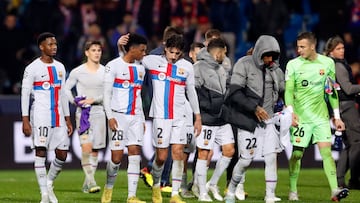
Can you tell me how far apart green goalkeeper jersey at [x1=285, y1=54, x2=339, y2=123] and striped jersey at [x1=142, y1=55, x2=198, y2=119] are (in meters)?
1.79

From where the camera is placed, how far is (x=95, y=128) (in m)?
19.7

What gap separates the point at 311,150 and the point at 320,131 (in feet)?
26.5

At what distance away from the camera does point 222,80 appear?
18.1 metres

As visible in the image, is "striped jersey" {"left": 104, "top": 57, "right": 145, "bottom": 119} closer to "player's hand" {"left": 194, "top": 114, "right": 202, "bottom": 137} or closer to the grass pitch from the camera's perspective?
"player's hand" {"left": 194, "top": 114, "right": 202, "bottom": 137}

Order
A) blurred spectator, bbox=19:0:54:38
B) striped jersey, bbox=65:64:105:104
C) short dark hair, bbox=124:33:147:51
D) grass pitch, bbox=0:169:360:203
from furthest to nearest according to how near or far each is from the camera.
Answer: blurred spectator, bbox=19:0:54:38 < striped jersey, bbox=65:64:105:104 < grass pitch, bbox=0:169:360:203 < short dark hair, bbox=124:33:147:51

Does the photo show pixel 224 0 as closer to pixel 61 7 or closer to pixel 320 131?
pixel 61 7

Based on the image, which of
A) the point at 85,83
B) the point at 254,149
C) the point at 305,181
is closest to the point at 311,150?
the point at 305,181

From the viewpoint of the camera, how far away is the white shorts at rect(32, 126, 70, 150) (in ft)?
54.4

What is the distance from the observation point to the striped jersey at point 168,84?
54.5 feet

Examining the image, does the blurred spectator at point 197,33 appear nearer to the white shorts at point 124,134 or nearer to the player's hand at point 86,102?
the player's hand at point 86,102

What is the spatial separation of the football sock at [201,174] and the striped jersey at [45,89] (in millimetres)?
2273

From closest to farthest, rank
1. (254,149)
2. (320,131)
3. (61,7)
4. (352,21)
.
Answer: (254,149)
(320,131)
(61,7)
(352,21)

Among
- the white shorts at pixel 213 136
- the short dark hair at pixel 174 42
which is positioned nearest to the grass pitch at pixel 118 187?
the white shorts at pixel 213 136

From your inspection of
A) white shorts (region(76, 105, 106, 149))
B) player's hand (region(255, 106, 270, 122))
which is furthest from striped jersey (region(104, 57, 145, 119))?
white shorts (region(76, 105, 106, 149))
